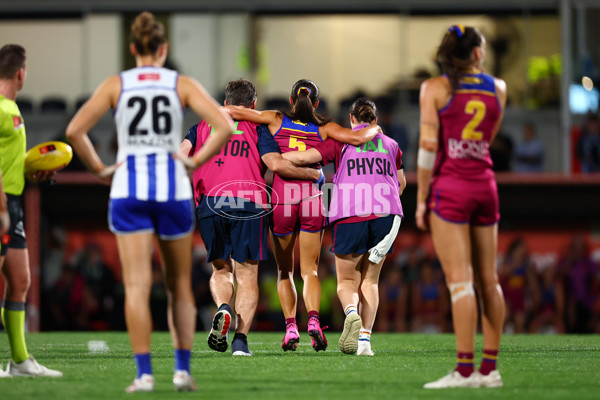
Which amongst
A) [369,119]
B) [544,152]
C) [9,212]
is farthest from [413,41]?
[9,212]

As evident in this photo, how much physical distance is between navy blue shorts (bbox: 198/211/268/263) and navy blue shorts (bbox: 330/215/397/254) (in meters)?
0.66

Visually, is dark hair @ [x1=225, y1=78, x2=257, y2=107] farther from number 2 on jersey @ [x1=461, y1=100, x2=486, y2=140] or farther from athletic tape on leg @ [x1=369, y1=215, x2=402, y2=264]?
number 2 on jersey @ [x1=461, y1=100, x2=486, y2=140]

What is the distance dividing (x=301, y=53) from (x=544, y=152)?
5.81m

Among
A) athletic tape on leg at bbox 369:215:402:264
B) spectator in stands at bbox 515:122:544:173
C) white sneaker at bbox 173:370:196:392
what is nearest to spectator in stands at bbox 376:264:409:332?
spectator in stands at bbox 515:122:544:173

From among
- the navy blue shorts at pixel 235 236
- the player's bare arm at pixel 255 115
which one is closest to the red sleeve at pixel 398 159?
the player's bare arm at pixel 255 115

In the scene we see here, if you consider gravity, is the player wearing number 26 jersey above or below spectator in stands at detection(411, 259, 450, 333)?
above

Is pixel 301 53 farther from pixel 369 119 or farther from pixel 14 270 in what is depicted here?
pixel 14 270

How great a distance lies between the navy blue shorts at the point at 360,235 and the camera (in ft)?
27.5

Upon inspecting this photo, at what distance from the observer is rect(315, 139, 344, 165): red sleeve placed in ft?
27.7

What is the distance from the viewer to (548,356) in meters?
8.29

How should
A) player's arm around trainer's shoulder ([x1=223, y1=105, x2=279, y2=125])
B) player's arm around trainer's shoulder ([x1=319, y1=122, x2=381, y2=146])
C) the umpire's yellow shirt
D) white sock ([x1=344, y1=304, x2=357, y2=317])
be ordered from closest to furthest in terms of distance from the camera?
the umpire's yellow shirt
white sock ([x1=344, y1=304, x2=357, y2=317])
player's arm around trainer's shoulder ([x1=223, y1=105, x2=279, y2=125])
player's arm around trainer's shoulder ([x1=319, y1=122, x2=381, y2=146])

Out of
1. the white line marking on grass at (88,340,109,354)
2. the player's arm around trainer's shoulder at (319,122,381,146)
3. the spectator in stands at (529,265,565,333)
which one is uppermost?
the player's arm around trainer's shoulder at (319,122,381,146)

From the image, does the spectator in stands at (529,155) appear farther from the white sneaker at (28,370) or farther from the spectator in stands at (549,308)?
the white sneaker at (28,370)

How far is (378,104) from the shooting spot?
63.9 feet
